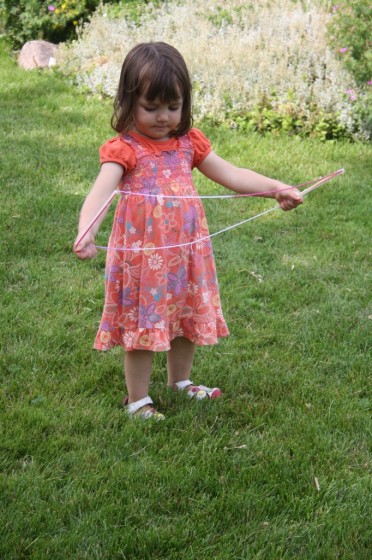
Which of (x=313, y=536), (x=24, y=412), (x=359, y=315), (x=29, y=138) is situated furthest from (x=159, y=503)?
(x=29, y=138)

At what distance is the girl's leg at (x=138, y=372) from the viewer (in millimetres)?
3105

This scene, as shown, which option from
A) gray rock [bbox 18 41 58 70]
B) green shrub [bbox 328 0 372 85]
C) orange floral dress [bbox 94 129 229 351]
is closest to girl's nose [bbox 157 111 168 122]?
orange floral dress [bbox 94 129 229 351]

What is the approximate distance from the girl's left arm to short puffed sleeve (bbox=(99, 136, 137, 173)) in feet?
1.18

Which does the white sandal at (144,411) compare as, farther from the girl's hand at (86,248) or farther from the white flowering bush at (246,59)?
the white flowering bush at (246,59)

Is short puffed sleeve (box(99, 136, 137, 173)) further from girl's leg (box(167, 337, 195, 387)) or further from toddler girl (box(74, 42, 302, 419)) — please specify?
girl's leg (box(167, 337, 195, 387))

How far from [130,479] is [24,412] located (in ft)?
1.94

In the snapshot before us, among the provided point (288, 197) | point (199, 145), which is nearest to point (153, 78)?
point (199, 145)

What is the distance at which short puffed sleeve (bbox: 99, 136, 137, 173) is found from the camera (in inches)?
112

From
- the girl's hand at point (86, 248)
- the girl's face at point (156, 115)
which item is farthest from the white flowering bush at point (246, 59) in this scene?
the girl's hand at point (86, 248)

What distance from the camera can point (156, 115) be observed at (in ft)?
9.25

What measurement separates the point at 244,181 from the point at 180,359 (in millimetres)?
777

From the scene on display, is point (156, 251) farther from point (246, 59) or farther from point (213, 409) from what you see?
point (246, 59)

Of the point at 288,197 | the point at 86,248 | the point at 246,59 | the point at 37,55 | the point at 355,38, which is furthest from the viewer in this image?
the point at 37,55

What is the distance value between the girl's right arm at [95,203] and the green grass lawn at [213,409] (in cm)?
75
